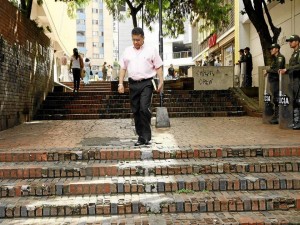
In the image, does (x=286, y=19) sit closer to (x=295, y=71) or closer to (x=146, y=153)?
(x=295, y=71)

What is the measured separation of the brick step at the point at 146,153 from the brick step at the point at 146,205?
1.09 m

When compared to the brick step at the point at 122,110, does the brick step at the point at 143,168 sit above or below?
below

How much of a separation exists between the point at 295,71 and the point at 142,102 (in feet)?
10.9

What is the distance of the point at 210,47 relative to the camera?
1294 inches

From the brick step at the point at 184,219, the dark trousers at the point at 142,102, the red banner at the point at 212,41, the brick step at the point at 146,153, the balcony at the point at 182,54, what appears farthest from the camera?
the balcony at the point at 182,54

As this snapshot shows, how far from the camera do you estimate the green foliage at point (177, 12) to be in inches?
691

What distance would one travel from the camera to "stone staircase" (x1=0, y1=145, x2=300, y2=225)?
4.26m

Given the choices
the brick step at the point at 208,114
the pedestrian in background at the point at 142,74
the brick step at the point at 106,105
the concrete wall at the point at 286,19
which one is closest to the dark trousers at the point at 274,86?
the brick step at the point at 208,114

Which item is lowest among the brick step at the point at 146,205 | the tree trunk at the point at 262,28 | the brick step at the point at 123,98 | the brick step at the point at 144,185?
the brick step at the point at 146,205

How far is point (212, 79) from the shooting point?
15031 mm

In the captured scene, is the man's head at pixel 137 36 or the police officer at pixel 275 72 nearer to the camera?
the man's head at pixel 137 36

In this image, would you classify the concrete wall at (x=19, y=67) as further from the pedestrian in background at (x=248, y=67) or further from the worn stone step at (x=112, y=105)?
the pedestrian in background at (x=248, y=67)

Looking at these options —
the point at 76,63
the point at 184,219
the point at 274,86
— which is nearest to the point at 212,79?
the point at 76,63

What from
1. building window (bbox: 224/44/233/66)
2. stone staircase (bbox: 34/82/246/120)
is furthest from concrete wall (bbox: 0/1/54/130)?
building window (bbox: 224/44/233/66)
